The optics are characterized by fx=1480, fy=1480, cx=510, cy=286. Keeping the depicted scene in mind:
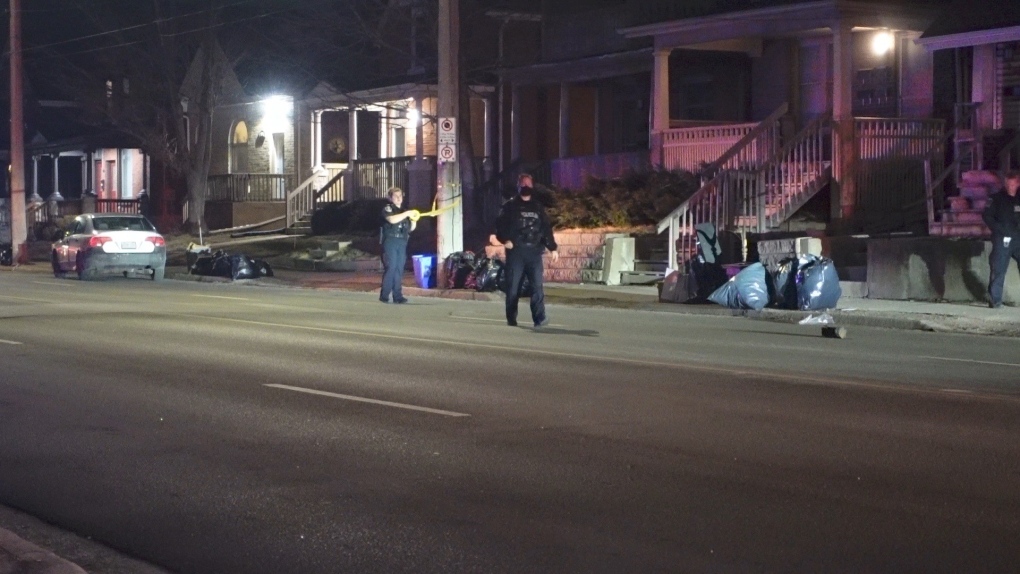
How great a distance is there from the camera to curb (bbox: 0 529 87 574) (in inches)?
252

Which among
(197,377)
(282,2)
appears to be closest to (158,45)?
(282,2)

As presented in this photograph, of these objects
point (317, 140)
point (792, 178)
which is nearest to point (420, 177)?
point (317, 140)

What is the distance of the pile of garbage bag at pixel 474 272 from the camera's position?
2430cm

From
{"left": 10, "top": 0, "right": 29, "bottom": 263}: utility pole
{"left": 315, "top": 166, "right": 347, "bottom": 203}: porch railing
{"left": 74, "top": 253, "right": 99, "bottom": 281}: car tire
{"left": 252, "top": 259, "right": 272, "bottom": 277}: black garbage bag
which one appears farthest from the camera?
{"left": 315, "top": 166, "right": 347, "bottom": 203}: porch railing

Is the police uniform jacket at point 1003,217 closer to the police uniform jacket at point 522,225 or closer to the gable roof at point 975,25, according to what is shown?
the gable roof at point 975,25

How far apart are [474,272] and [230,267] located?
7.49 meters

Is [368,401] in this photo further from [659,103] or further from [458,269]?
[659,103]

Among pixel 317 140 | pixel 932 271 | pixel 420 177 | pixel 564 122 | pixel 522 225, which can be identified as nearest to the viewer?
pixel 522 225

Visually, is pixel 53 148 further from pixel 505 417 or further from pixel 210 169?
pixel 505 417

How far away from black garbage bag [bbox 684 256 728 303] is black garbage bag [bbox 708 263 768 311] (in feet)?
3.70

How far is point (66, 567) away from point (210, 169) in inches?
1819

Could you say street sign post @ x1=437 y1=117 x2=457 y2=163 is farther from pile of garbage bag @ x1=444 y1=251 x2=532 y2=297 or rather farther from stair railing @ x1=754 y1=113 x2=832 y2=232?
stair railing @ x1=754 y1=113 x2=832 y2=232

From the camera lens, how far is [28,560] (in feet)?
21.5

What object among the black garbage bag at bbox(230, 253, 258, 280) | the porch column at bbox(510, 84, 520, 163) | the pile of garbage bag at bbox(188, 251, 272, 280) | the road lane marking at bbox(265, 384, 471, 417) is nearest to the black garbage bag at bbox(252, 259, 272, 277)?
the pile of garbage bag at bbox(188, 251, 272, 280)
